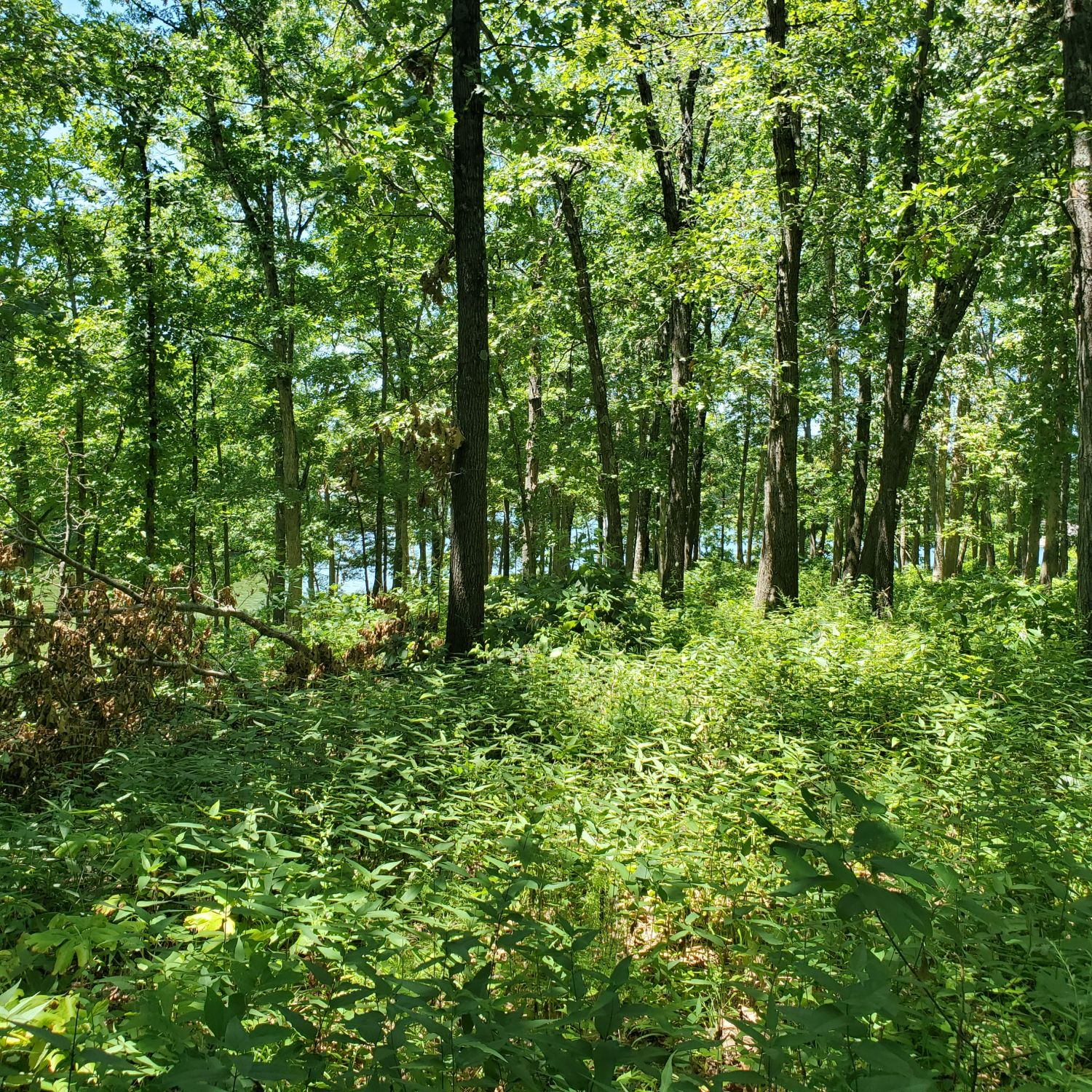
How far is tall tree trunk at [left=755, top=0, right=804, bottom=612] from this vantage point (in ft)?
32.3

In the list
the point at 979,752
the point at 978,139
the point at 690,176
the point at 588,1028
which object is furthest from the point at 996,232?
the point at 588,1028

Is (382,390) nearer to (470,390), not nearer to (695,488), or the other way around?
(695,488)

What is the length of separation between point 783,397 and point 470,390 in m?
4.88

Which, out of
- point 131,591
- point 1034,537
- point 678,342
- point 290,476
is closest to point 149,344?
point 290,476

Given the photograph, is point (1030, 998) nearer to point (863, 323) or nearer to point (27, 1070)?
point (27, 1070)

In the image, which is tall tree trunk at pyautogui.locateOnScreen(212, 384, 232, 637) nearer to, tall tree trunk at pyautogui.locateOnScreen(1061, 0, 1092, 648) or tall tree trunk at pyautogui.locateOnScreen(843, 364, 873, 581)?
tall tree trunk at pyautogui.locateOnScreen(843, 364, 873, 581)

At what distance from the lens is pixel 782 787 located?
148 inches

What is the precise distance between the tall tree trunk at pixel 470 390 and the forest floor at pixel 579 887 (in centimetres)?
153

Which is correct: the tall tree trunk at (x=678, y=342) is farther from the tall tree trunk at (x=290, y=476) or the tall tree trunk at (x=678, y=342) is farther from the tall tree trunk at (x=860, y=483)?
the tall tree trunk at (x=290, y=476)

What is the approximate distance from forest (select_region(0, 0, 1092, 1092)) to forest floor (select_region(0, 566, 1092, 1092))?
3cm

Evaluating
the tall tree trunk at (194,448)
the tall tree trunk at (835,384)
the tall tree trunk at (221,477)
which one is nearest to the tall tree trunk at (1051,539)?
the tall tree trunk at (835,384)

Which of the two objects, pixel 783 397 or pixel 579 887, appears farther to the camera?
pixel 783 397

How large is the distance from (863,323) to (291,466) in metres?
13.4

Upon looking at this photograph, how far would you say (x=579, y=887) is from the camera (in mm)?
3363
